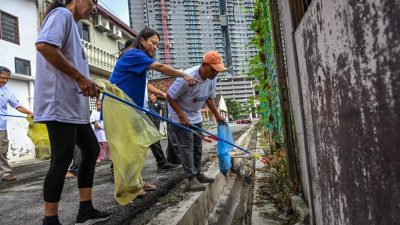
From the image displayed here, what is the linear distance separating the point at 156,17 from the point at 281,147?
53087mm

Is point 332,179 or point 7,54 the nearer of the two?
point 332,179

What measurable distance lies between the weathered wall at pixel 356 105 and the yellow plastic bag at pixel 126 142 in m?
1.46

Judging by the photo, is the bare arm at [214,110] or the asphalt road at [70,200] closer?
the asphalt road at [70,200]

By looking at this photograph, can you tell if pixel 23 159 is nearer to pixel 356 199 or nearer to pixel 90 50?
pixel 90 50

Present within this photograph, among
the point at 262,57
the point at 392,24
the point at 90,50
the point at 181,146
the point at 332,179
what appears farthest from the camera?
the point at 90,50

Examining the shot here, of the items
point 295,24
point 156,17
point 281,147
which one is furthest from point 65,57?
point 156,17

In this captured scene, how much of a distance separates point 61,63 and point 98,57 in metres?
16.5

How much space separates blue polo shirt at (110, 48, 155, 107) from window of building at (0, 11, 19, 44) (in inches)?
411

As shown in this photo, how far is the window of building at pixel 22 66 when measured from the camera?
12.6 metres

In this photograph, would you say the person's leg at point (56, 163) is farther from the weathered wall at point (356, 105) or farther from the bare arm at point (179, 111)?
the weathered wall at point (356, 105)

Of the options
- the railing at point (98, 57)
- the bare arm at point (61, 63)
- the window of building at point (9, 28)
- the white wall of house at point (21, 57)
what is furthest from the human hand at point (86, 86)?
the railing at point (98, 57)

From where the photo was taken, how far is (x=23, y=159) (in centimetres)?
1246

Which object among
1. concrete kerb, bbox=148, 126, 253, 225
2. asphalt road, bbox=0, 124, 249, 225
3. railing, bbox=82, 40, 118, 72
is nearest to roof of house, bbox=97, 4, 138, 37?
railing, bbox=82, 40, 118, 72

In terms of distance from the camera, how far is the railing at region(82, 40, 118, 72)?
55.8ft
